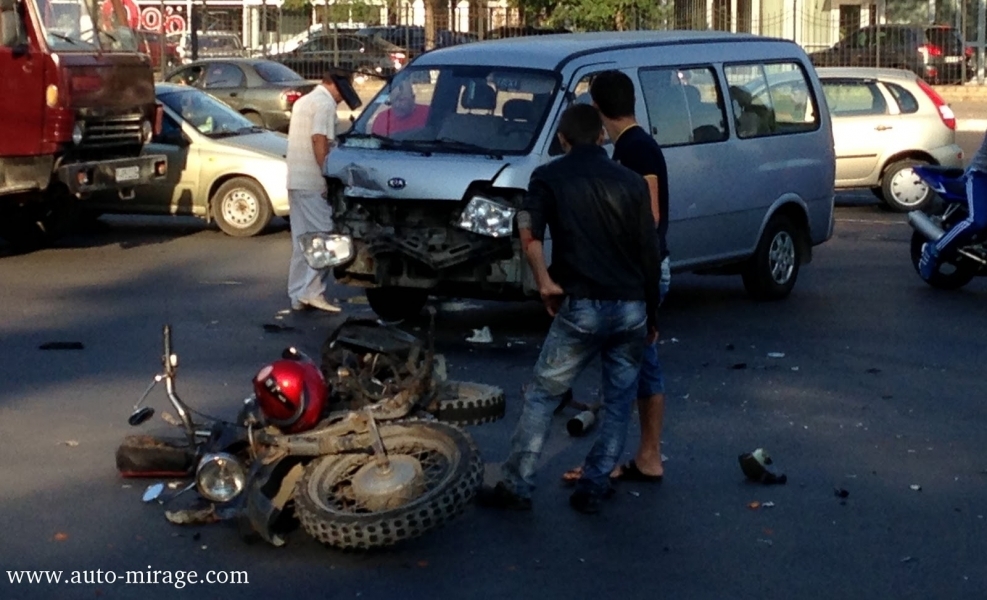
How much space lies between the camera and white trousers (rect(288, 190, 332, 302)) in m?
11.9

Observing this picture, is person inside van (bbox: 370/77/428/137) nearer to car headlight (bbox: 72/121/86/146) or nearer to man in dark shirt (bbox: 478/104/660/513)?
man in dark shirt (bbox: 478/104/660/513)

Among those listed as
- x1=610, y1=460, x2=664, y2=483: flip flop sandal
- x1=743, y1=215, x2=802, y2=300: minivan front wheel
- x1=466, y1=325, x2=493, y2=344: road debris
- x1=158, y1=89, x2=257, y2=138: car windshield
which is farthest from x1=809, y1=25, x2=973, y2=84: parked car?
x1=610, y1=460, x2=664, y2=483: flip flop sandal

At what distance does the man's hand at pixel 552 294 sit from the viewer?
6.45 meters

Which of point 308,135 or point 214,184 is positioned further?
point 214,184

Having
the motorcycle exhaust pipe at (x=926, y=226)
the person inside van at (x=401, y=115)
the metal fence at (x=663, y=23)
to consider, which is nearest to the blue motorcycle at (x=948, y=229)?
the motorcycle exhaust pipe at (x=926, y=226)

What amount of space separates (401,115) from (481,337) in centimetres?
174

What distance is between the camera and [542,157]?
10.4m

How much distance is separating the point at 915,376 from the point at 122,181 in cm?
871

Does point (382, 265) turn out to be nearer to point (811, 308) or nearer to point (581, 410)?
point (581, 410)

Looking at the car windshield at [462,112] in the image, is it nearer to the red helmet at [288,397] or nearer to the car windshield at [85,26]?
the red helmet at [288,397]

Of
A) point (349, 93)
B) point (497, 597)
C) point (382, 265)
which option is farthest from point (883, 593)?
point (349, 93)

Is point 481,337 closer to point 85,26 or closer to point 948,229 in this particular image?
point 948,229

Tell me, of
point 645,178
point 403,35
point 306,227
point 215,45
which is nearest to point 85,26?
point 306,227

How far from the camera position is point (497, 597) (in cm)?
570
